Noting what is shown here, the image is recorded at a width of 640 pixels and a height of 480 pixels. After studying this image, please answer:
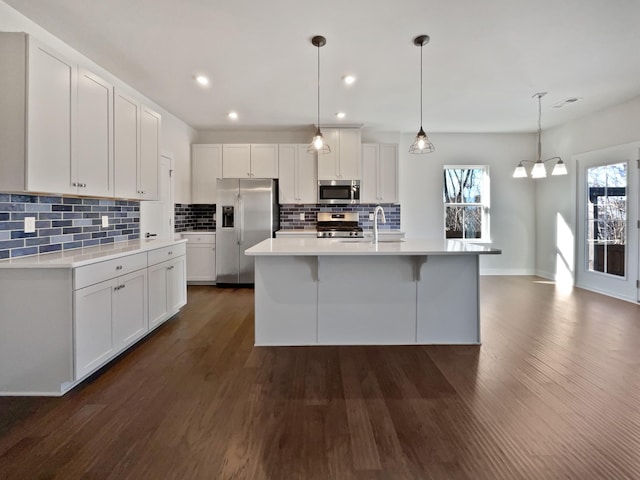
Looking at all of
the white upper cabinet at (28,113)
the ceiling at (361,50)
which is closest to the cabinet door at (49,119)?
the white upper cabinet at (28,113)

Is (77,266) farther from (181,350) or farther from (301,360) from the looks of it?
(301,360)

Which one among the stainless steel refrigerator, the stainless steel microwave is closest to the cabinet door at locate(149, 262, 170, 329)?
the stainless steel refrigerator

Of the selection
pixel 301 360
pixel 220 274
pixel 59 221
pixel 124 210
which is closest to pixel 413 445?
pixel 301 360

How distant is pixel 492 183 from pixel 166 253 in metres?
5.46

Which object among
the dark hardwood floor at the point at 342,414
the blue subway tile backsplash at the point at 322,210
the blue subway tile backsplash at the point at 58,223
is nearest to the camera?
the dark hardwood floor at the point at 342,414

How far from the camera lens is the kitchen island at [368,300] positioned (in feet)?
9.55

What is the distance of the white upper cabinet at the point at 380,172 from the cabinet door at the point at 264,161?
1461 millimetres

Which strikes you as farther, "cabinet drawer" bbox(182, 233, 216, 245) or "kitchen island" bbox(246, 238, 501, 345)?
"cabinet drawer" bbox(182, 233, 216, 245)

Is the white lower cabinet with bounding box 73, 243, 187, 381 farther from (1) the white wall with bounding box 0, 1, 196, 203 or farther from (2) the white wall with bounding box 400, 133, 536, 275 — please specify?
(2) the white wall with bounding box 400, 133, 536, 275

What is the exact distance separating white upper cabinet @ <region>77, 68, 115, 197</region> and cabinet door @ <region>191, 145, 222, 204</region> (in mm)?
2681

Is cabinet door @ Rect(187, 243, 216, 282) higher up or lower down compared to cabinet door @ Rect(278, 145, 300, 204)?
lower down

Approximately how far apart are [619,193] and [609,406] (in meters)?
3.82

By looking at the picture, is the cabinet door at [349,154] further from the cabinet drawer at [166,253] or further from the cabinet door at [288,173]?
the cabinet drawer at [166,253]

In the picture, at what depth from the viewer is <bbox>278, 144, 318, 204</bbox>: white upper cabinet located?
557 centimetres
